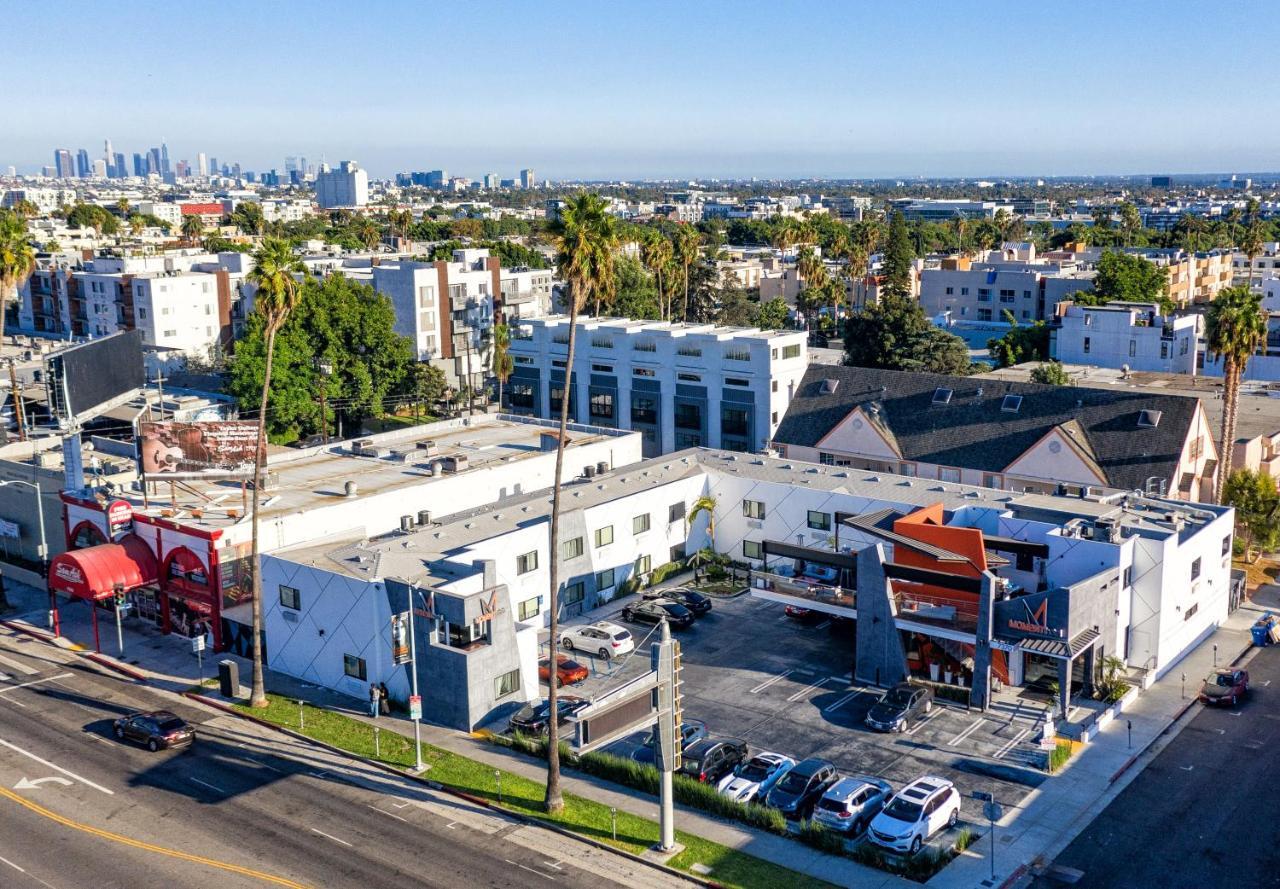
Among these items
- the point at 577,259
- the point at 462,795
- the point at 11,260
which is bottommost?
the point at 462,795

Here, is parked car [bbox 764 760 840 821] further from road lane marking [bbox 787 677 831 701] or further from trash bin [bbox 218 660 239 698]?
trash bin [bbox 218 660 239 698]

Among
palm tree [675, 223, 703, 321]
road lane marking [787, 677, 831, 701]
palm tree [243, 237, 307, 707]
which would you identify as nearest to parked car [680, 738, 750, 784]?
road lane marking [787, 677, 831, 701]

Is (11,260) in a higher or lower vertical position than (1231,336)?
higher

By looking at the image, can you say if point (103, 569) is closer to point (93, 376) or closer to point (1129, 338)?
point (93, 376)

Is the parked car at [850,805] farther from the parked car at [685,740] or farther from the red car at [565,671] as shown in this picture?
the red car at [565,671]

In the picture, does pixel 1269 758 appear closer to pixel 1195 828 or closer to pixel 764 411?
pixel 1195 828

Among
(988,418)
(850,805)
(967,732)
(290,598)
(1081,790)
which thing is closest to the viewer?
(850,805)

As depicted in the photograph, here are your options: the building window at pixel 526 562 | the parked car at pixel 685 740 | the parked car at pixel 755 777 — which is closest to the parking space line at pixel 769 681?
the parked car at pixel 685 740

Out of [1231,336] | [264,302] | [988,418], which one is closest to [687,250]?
[988,418]
